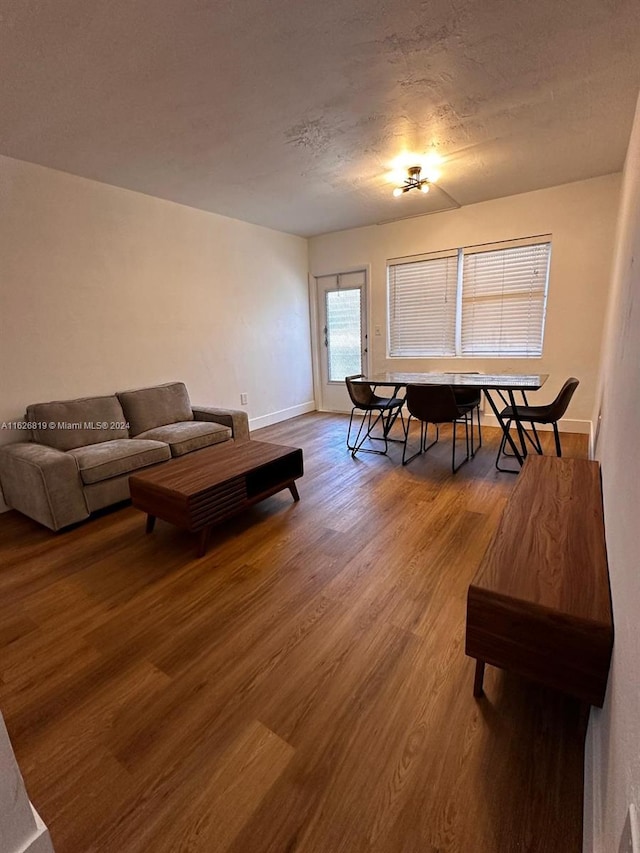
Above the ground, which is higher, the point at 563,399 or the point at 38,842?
the point at 563,399

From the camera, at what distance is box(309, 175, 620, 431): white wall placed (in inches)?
150

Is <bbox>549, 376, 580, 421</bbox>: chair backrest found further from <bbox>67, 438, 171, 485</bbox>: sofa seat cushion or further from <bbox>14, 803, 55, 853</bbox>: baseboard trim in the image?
<bbox>14, 803, 55, 853</bbox>: baseboard trim

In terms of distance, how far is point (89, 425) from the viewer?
3.15 m

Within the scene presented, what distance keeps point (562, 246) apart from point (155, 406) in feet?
14.5

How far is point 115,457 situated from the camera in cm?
279

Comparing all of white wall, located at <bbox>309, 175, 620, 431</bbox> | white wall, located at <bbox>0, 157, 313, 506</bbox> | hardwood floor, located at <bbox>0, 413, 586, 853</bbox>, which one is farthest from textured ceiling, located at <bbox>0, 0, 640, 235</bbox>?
hardwood floor, located at <bbox>0, 413, 586, 853</bbox>

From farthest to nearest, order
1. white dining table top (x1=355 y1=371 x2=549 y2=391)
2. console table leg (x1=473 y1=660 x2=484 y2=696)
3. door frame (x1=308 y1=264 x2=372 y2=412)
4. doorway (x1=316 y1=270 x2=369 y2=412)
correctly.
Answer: doorway (x1=316 y1=270 x2=369 y2=412), door frame (x1=308 y1=264 x2=372 y2=412), white dining table top (x1=355 y1=371 x2=549 y2=391), console table leg (x1=473 y1=660 x2=484 y2=696)

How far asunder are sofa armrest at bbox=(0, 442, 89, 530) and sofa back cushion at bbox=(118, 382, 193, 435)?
0.83m

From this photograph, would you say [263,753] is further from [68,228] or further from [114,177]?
[114,177]

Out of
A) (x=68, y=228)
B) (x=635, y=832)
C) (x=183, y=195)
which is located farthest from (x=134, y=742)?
(x=183, y=195)

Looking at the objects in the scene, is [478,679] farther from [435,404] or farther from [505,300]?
[505,300]

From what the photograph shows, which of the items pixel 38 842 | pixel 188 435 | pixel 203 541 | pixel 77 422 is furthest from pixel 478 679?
pixel 77 422

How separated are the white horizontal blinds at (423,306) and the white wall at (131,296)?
1.48 metres

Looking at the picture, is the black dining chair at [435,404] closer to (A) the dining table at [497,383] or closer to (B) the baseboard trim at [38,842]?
(A) the dining table at [497,383]
